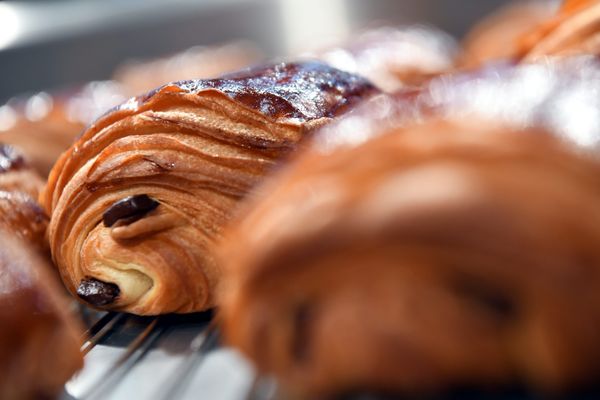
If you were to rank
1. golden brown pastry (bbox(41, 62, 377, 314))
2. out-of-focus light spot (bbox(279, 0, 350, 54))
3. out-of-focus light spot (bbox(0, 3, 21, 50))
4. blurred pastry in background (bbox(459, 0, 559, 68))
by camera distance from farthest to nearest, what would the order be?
1. out-of-focus light spot (bbox(279, 0, 350, 54))
2. out-of-focus light spot (bbox(0, 3, 21, 50))
3. blurred pastry in background (bbox(459, 0, 559, 68))
4. golden brown pastry (bbox(41, 62, 377, 314))

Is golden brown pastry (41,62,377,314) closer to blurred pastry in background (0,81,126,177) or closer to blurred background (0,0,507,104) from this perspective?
blurred pastry in background (0,81,126,177)

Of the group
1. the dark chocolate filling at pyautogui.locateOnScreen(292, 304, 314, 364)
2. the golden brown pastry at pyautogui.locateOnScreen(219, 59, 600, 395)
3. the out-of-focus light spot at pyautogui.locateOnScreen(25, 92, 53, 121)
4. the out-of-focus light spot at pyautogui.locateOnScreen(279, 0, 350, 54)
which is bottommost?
the out-of-focus light spot at pyautogui.locateOnScreen(25, 92, 53, 121)

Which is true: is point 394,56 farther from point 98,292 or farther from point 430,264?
point 430,264

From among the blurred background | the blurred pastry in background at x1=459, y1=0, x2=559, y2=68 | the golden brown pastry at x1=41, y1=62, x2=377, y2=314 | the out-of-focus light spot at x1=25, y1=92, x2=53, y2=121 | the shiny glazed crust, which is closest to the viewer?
the shiny glazed crust

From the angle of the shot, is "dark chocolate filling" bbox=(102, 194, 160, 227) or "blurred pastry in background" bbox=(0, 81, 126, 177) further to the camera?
"blurred pastry in background" bbox=(0, 81, 126, 177)

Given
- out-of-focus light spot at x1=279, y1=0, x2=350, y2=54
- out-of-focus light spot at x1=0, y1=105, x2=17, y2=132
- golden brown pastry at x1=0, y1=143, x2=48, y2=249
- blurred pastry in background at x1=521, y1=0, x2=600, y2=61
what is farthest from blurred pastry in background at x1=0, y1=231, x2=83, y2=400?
out-of-focus light spot at x1=279, y1=0, x2=350, y2=54

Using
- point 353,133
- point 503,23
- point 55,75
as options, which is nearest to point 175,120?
point 353,133
